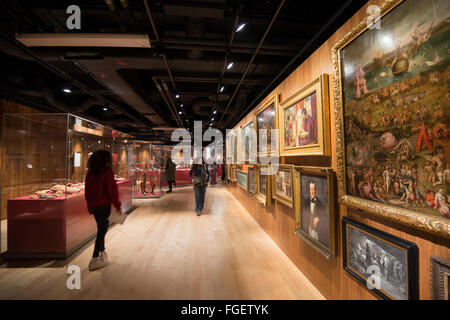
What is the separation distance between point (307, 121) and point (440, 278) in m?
1.79

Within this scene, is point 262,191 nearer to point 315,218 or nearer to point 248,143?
point 248,143

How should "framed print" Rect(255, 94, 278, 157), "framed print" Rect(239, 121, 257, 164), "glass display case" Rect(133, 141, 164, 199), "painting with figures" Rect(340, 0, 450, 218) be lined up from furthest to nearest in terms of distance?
"glass display case" Rect(133, 141, 164, 199), "framed print" Rect(239, 121, 257, 164), "framed print" Rect(255, 94, 278, 157), "painting with figures" Rect(340, 0, 450, 218)

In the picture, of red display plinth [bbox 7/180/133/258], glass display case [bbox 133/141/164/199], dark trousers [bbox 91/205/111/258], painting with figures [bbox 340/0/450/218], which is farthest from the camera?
glass display case [bbox 133/141/164/199]

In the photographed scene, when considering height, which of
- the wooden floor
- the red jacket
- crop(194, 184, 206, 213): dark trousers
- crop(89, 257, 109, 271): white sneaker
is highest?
the red jacket

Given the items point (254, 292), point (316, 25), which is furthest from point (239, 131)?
point (254, 292)

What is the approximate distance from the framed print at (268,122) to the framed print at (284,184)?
37 centimetres

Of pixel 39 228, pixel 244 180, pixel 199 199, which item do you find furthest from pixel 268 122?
pixel 39 228

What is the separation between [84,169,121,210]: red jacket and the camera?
3.09m

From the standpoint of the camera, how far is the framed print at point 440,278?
3.63 feet

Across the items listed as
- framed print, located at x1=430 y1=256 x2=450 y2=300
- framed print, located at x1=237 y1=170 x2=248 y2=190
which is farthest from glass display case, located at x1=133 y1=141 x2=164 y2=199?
framed print, located at x1=430 y1=256 x2=450 y2=300

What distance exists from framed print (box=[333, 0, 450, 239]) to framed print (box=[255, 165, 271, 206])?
7.08 feet

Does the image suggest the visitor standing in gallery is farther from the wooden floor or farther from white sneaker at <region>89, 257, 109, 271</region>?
white sneaker at <region>89, 257, 109, 271</region>

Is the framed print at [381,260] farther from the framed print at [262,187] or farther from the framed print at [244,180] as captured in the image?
the framed print at [244,180]
